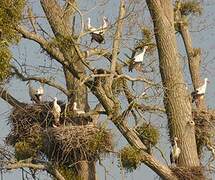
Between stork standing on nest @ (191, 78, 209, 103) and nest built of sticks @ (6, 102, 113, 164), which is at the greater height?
stork standing on nest @ (191, 78, 209, 103)

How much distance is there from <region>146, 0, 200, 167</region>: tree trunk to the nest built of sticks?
3.24ft

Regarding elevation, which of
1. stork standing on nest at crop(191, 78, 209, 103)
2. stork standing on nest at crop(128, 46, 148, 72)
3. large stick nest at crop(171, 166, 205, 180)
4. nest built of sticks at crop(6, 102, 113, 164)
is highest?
stork standing on nest at crop(128, 46, 148, 72)

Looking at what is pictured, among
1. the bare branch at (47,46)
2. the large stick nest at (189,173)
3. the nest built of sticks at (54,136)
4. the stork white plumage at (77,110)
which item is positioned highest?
the bare branch at (47,46)

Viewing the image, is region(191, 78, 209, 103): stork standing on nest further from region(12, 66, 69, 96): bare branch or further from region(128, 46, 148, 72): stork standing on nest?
region(12, 66, 69, 96): bare branch

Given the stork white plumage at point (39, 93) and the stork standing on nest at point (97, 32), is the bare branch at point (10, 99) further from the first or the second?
the stork standing on nest at point (97, 32)

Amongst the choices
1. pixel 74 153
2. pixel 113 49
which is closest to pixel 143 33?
pixel 113 49

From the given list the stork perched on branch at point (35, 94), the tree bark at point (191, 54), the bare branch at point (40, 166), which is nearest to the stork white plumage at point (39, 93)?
the stork perched on branch at point (35, 94)

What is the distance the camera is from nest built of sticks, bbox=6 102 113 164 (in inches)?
448

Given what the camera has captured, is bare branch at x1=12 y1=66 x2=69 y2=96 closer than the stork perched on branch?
Yes

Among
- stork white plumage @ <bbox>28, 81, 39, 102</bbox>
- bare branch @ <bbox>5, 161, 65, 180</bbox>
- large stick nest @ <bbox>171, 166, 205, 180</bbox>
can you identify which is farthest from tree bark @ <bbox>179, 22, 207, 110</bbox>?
bare branch @ <bbox>5, 161, 65, 180</bbox>

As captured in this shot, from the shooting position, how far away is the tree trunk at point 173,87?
10844 millimetres

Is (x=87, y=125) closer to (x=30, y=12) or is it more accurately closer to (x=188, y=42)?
(x=30, y=12)

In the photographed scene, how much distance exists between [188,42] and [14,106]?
11.0 feet

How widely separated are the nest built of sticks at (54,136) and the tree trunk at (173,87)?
989 millimetres
